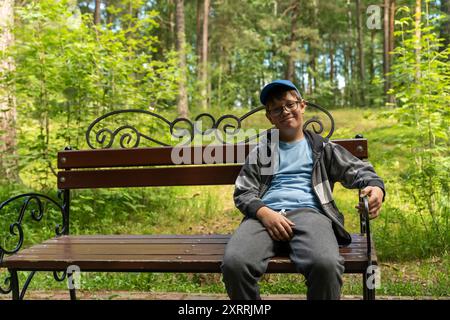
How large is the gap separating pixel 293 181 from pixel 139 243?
103 centimetres

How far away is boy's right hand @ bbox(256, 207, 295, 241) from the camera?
2396 mm

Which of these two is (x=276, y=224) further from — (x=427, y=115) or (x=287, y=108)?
(x=427, y=115)

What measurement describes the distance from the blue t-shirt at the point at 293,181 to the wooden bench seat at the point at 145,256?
334 mm

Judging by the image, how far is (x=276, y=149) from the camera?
110 inches

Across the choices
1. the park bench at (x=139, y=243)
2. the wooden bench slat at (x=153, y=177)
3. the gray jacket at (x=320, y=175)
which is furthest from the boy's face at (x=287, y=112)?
the wooden bench slat at (x=153, y=177)

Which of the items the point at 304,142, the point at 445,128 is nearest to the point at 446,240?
the point at 445,128

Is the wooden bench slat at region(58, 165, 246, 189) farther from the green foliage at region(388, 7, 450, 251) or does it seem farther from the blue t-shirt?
the green foliage at region(388, 7, 450, 251)

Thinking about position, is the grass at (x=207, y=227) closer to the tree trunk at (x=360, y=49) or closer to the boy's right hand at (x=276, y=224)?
the boy's right hand at (x=276, y=224)

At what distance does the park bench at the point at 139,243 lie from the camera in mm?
2422

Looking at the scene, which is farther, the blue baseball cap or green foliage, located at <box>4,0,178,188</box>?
green foliage, located at <box>4,0,178,188</box>

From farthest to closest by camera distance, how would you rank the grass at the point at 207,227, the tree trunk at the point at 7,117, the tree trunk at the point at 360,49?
the tree trunk at the point at 360,49, the tree trunk at the point at 7,117, the grass at the point at 207,227

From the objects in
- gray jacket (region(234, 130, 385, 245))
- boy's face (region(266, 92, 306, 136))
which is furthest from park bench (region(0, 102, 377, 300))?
boy's face (region(266, 92, 306, 136))

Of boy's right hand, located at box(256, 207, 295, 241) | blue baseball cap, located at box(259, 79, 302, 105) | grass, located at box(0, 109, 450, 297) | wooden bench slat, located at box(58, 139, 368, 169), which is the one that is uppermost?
blue baseball cap, located at box(259, 79, 302, 105)

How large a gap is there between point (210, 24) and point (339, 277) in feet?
64.2
